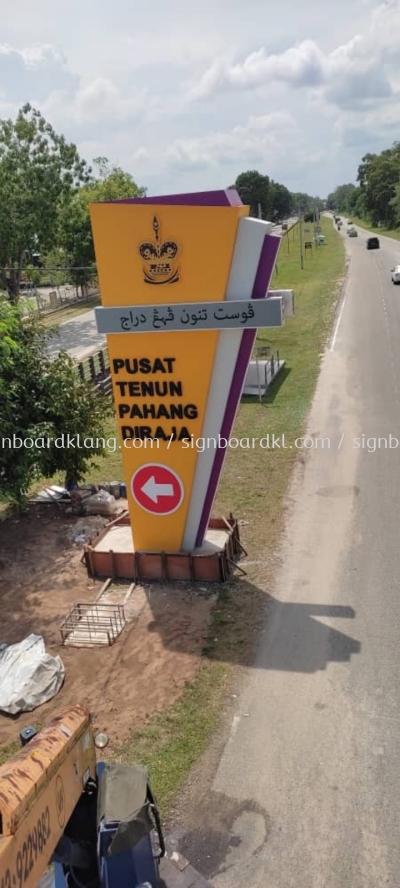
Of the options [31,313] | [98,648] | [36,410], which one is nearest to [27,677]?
[98,648]

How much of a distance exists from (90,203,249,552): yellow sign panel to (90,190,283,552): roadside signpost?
2cm

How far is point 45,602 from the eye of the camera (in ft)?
40.9

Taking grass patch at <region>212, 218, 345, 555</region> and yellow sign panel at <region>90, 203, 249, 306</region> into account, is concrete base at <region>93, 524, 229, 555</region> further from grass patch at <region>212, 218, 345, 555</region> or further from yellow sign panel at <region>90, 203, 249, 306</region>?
yellow sign panel at <region>90, 203, 249, 306</region>

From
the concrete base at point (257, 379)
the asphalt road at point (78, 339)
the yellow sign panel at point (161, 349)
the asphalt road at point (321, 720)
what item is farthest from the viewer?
the asphalt road at point (78, 339)

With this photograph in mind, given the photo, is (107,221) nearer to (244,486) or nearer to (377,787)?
(244,486)

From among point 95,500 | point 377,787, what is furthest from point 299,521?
point 377,787

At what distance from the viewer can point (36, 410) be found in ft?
49.3

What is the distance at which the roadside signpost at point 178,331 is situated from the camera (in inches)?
414

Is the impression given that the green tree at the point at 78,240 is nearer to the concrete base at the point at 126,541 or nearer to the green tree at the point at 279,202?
the concrete base at the point at 126,541

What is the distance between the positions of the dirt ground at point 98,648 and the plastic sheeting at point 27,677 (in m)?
0.14

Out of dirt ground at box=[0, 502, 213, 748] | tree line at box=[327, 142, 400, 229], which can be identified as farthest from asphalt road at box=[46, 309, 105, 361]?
tree line at box=[327, 142, 400, 229]

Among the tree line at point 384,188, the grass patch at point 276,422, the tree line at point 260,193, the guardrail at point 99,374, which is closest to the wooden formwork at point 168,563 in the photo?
the grass patch at point 276,422

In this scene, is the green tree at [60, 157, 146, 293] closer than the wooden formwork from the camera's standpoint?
No

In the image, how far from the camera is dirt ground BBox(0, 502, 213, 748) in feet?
31.8
